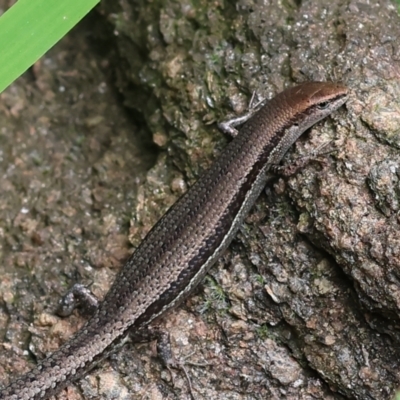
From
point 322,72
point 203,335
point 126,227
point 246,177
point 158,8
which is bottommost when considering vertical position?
point 203,335

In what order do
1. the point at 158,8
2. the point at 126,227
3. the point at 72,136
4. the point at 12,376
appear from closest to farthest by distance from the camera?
the point at 12,376, the point at 126,227, the point at 158,8, the point at 72,136

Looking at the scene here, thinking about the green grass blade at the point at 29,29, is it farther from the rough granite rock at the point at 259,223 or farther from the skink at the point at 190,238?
the rough granite rock at the point at 259,223

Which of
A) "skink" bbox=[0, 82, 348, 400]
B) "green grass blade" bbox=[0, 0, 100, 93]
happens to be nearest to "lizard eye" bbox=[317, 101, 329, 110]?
"skink" bbox=[0, 82, 348, 400]

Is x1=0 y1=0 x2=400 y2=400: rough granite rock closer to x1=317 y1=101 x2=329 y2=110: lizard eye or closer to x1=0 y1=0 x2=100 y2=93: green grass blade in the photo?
x1=317 y1=101 x2=329 y2=110: lizard eye

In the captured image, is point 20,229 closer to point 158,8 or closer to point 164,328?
point 164,328

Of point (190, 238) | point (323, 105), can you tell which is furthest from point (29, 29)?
point (323, 105)

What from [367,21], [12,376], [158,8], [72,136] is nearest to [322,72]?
[367,21]
